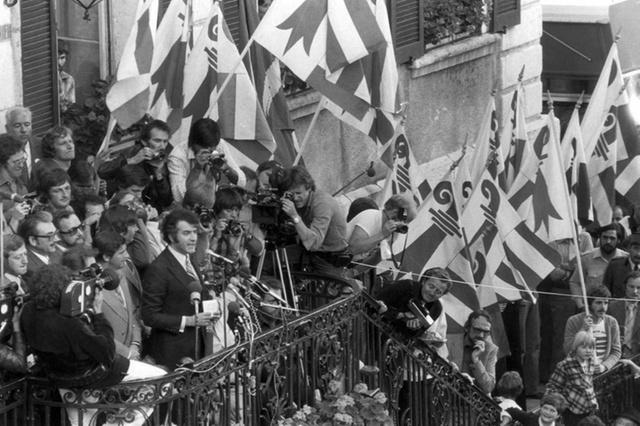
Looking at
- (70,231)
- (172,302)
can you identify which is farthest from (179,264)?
(70,231)

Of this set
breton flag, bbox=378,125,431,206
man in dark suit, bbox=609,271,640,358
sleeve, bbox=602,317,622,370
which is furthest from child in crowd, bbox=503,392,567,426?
breton flag, bbox=378,125,431,206

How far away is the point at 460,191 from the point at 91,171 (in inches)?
185

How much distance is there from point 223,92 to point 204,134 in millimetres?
1540

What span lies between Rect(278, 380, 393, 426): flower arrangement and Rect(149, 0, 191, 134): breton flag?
3135 millimetres

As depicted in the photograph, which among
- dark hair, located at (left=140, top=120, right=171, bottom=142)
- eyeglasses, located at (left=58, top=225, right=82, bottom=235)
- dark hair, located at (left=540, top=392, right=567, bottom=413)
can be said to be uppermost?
dark hair, located at (left=140, top=120, right=171, bottom=142)

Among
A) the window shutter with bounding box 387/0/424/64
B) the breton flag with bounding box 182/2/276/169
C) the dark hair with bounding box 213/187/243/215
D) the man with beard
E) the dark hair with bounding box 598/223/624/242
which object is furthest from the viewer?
the window shutter with bounding box 387/0/424/64

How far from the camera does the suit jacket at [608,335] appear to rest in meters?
18.1

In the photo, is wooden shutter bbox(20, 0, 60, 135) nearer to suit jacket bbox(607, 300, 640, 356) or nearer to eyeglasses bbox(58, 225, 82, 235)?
eyeglasses bbox(58, 225, 82, 235)

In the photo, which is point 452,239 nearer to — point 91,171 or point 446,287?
point 446,287

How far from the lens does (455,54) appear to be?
76.2 feet

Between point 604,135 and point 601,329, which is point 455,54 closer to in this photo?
point 604,135

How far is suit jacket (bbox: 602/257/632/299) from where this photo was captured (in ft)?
63.5

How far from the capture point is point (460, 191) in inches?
742

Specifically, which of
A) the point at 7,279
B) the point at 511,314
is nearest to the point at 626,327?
the point at 511,314
